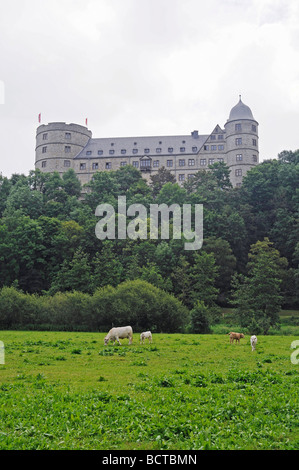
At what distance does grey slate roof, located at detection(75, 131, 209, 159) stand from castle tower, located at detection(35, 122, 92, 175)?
2.99m

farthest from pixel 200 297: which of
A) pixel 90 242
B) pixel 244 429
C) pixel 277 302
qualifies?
pixel 244 429

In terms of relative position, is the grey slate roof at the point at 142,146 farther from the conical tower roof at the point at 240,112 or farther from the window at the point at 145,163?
the conical tower roof at the point at 240,112

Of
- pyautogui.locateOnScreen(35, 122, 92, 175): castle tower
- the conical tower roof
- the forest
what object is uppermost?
the conical tower roof

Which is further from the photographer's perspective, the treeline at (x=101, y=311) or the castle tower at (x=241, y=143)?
the castle tower at (x=241, y=143)

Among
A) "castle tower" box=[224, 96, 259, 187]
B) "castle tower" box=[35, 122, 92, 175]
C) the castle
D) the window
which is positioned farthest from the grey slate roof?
"castle tower" box=[224, 96, 259, 187]

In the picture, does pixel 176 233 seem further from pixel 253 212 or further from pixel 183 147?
pixel 183 147

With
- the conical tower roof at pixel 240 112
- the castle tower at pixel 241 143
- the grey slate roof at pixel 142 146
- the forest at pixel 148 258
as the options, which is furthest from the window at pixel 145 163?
the conical tower roof at pixel 240 112

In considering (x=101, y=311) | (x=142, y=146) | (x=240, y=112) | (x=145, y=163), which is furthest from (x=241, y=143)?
(x=101, y=311)

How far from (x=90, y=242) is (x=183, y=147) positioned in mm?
60400

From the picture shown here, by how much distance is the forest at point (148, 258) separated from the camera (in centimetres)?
5053

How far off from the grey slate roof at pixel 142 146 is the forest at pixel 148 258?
1728 cm

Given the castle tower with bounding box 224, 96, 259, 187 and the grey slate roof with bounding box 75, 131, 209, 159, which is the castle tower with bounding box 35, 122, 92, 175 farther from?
the castle tower with bounding box 224, 96, 259, 187

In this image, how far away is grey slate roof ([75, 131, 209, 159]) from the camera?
13100 centimetres

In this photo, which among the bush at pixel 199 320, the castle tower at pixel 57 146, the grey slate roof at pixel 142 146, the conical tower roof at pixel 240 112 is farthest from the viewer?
the grey slate roof at pixel 142 146
